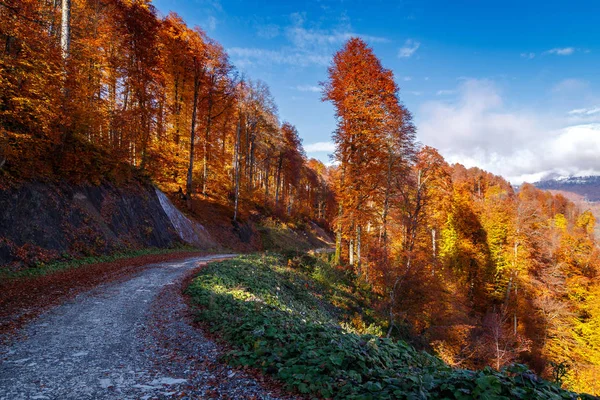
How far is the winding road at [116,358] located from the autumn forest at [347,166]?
26.5 ft

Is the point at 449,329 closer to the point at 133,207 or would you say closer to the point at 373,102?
the point at 373,102

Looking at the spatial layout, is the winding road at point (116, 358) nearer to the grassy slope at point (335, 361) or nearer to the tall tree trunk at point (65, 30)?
the grassy slope at point (335, 361)

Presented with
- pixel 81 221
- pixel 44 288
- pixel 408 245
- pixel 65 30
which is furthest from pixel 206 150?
pixel 44 288

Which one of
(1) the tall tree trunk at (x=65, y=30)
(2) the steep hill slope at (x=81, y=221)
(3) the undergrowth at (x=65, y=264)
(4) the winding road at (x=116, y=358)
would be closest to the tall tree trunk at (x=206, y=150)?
(2) the steep hill slope at (x=81, y=221)

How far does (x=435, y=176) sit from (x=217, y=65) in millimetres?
19884

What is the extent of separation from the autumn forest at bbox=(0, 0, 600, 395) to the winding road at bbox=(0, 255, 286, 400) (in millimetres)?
8085

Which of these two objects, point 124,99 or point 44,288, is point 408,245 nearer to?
point 44,288

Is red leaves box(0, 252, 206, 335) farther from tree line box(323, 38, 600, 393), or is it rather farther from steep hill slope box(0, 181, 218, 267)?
tree line box(323, 38, 600, 393)

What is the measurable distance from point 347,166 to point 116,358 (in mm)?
15711

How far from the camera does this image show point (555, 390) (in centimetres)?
382

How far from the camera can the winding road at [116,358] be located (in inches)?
175

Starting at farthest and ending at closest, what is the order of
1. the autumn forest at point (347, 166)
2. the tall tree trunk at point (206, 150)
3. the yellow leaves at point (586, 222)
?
the yellow leaves at point (586, 222), the tall tree trunk at point (206, 150), the autumn forest at point (347, 166)

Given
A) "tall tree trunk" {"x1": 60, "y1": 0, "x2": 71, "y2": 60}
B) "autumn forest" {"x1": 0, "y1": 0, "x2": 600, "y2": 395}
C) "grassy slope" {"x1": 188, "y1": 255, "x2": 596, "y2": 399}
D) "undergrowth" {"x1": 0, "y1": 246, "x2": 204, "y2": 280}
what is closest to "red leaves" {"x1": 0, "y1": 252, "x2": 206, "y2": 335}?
"undergrowth" {"x1": 0, "y1": 246, "x2": 204, "y2": 280}

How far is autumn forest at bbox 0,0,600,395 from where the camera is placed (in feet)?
44.1
